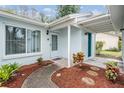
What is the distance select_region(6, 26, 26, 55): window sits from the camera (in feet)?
30.4

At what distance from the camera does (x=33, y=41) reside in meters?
11.6

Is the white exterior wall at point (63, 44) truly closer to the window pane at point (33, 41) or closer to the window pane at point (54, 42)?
the window pane at point (54, 42)

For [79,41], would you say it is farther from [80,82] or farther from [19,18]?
[80,82]

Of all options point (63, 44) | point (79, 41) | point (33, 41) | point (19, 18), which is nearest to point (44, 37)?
point (33, 41)

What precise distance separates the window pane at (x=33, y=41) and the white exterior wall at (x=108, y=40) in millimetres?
17242

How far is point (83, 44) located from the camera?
12.0 m

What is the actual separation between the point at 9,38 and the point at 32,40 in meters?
2.36

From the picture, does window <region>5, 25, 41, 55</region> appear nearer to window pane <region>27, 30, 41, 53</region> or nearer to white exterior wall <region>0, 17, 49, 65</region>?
window pane <region>27, 30, 41, 53</region>

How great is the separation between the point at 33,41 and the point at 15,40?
6.41ft

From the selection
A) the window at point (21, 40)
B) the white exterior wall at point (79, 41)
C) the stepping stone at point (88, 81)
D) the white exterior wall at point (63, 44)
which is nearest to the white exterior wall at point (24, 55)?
the window at point (21, 40)

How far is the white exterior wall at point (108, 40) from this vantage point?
1073 inches

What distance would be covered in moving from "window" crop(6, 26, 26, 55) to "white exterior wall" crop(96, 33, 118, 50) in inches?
757
